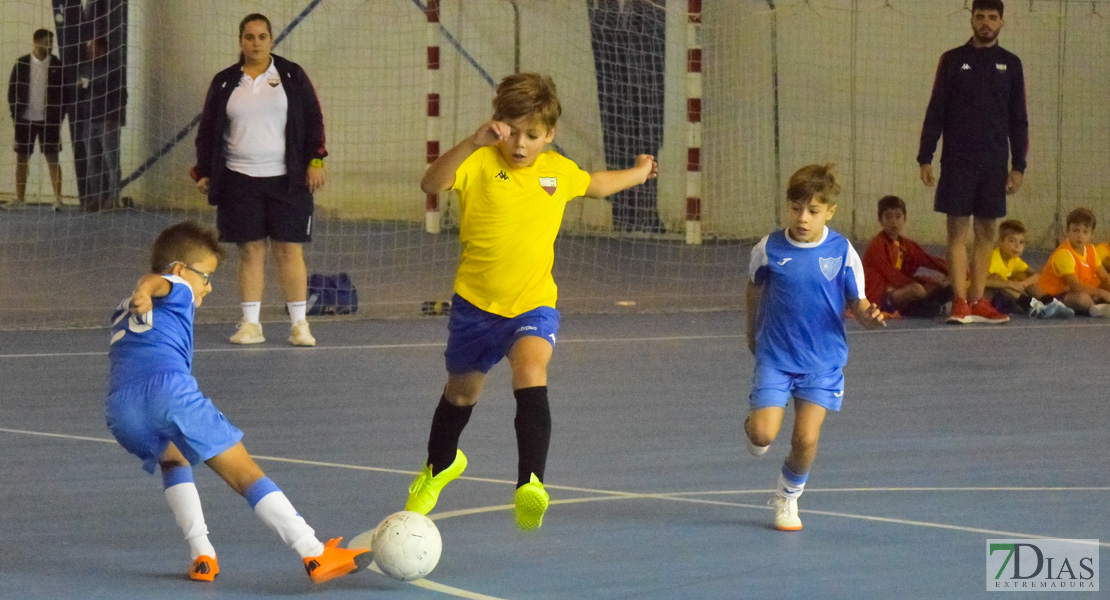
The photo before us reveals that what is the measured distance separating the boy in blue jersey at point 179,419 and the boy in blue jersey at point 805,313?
147 cm

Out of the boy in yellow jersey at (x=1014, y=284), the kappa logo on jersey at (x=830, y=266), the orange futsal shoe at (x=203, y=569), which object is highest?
the kappa logo on jersey at (x=830, y=266)

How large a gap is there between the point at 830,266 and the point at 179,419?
2.06 meters

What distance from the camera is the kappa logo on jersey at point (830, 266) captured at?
452 cm

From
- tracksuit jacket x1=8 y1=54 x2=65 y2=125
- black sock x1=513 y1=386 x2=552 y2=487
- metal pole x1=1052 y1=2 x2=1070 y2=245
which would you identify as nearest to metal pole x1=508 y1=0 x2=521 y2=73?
tracksuit jacket x1=8 y1=54 x2=65 y2=125

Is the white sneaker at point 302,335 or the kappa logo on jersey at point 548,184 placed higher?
the kappa logo on jersey at point 548,184

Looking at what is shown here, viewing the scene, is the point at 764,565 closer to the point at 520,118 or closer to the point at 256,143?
the point at 520,118

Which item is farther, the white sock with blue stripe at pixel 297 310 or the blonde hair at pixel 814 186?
the white sock with blue stripe at pixel 297 310

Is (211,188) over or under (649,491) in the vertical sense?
over

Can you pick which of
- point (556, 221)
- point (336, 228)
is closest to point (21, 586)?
point (556, 221)

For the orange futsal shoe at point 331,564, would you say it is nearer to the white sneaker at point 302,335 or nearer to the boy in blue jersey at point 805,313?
the boy in blue jersey at point 805,313

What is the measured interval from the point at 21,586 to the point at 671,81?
11.4m

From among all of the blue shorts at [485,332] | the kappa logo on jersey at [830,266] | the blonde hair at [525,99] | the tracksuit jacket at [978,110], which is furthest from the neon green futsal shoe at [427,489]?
the tracksuit jacket at [978,110]

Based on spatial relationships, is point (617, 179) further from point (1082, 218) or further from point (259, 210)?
point (1082, 218)

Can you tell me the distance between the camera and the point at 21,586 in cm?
363
